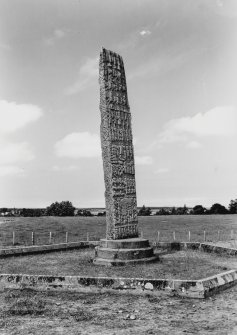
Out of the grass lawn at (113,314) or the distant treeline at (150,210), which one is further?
the distant treeline at (150,210)

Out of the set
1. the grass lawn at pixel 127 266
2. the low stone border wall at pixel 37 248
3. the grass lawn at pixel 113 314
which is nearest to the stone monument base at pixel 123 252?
the grass lawn at pixel 127 266

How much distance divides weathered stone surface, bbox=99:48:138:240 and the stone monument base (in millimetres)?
453

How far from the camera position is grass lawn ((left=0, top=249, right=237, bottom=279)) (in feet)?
33.8

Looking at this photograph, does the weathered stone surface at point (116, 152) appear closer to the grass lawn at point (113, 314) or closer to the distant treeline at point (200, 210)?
the grass lawn at point (113, 314)

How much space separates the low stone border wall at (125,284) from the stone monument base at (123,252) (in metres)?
3.29

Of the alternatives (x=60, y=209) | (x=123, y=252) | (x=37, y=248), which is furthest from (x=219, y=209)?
(x=123, y=252)

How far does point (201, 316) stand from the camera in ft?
21.5

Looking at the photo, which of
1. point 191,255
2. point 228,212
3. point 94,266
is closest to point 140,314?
point 94,266

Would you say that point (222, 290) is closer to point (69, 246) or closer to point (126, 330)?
point (126, 330)

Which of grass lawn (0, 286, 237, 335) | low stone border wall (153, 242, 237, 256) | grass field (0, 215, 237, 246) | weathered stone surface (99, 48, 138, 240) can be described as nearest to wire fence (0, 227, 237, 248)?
grass field (0, 215, 237, 246)

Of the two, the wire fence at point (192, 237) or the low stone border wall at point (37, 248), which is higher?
the low stone border wall at point (37, 248)

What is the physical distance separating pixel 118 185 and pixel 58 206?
239 feet

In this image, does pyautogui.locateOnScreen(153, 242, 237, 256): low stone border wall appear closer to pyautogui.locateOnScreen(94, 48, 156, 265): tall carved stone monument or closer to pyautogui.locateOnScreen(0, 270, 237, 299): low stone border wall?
pyautogui.locateOnScreen(94, 48, 156, 265): tall carved stone monument

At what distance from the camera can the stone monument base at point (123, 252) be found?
11969mm
